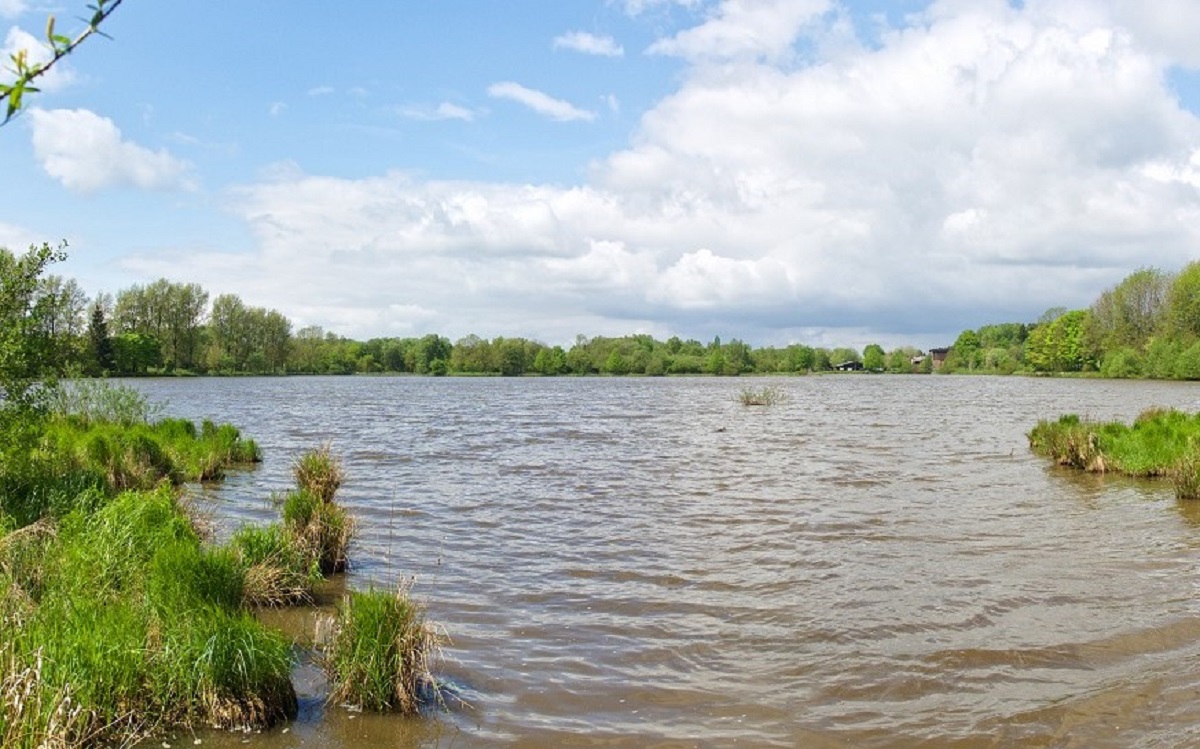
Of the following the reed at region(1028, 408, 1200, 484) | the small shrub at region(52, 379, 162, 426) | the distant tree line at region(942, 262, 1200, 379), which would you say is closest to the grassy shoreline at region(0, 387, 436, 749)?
the small shrub at region(52, 379, 162, 426)

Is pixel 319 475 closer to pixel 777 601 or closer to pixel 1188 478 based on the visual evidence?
Result: pixel 777 601

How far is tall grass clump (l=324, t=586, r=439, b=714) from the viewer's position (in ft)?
23.7

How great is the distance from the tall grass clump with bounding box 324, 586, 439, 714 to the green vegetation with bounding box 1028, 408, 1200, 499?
1875 centimetres

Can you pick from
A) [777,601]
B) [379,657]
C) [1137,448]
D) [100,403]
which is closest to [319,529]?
[379,657]

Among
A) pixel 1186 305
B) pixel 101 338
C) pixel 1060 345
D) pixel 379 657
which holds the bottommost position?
pixel 379 657

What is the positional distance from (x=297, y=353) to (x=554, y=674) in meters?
143

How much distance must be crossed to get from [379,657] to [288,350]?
139071mm

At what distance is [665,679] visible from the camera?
28.0ft

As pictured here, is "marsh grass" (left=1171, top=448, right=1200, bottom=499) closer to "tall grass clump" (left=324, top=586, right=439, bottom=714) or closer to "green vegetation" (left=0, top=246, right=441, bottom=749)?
"green vegetation" (left=0, top=246, right=441, bottom=749)

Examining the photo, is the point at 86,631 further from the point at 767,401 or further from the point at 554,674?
the point at 767,401

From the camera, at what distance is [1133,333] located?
111438 millimetres

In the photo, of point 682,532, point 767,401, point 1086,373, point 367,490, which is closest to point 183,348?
point 767,401

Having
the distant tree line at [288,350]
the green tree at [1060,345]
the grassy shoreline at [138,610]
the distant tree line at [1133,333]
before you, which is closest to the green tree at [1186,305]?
the distant tree line at [1133,333]

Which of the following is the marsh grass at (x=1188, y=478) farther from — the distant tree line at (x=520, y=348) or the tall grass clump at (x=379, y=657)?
the distant tree line at (x=520, y=348)
